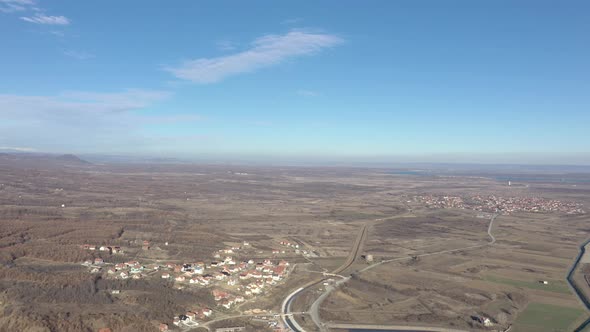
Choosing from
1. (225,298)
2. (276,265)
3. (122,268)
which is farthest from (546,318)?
(122,268)

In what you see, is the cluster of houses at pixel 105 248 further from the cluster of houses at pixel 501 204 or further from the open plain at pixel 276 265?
the cluster of houses at pixel 501 204

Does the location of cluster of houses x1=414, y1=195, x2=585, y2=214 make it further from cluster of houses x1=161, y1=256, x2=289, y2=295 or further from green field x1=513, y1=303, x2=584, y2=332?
cluster of houses x1=161, y1=256, x2=289, y2=295

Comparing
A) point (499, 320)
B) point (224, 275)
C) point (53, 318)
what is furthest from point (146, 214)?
point (499, 320)

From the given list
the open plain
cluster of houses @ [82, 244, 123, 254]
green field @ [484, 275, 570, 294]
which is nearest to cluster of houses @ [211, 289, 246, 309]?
the open plain

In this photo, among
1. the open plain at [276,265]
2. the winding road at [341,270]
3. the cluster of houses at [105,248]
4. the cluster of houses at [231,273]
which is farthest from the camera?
the cluster of houses at [105,248]

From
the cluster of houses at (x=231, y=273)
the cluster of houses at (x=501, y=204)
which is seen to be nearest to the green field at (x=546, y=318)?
the cluster of houses at (x=231, y=273)
